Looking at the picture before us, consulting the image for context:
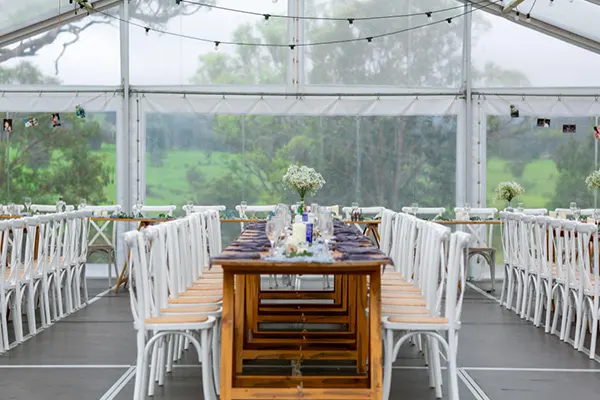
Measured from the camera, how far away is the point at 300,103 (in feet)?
38.0

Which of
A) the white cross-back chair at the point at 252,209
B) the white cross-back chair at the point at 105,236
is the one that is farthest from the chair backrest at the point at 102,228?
the white cross-back chair at the point at 252,209

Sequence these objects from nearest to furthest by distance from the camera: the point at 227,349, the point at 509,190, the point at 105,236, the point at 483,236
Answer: the point at 227,349 → the point at 509,190 → the point at 105,236 → the point at 483,236

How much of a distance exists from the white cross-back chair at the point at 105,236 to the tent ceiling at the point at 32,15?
2.53 meters

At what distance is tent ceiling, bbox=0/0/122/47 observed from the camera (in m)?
10.9

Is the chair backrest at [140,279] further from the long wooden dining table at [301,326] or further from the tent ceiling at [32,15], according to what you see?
the tent ceiling at [32,15]

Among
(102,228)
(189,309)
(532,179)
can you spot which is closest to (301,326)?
(189,309)

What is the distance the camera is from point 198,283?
6.16 metres

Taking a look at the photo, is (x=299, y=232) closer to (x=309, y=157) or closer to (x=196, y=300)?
(x=196, y=300)

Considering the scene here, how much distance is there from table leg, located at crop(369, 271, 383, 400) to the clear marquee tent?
24.2 feet

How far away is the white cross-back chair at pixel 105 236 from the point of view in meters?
10.1

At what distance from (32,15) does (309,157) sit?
4.18m

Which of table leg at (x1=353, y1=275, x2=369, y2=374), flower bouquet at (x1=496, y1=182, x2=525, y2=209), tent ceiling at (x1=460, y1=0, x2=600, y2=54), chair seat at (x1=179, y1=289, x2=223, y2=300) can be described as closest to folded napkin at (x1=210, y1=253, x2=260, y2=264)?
chair seat at (x1=179, y1=289, x2=223, y2=300)

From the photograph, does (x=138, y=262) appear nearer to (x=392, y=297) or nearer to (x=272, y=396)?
(x=272, y=396)

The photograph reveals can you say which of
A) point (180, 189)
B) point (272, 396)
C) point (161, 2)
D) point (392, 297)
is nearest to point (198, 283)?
point (392, 297)
